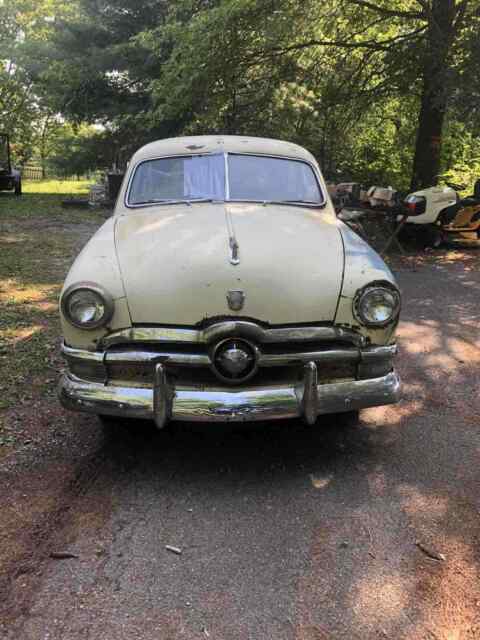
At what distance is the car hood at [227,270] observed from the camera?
307 centimetres

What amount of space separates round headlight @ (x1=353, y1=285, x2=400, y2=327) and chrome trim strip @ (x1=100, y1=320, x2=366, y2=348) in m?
0.19

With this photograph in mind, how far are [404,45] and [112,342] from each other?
1007 centimetres

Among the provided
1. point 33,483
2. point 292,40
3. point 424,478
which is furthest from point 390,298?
point 292,40

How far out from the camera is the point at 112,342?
310 cm

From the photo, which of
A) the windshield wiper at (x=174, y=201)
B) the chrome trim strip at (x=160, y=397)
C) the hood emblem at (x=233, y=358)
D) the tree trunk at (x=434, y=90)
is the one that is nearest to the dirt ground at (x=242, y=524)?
the chrome trim strip at (x=160, y=397)

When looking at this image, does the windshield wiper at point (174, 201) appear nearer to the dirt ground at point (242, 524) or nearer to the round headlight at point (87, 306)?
the round headlight at point (87, 306)

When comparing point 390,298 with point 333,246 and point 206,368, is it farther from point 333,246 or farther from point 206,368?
point 206,368

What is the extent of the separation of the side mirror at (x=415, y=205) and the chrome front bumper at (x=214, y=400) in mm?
7136

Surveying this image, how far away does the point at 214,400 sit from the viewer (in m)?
3.00

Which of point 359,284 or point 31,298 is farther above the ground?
point 359,284

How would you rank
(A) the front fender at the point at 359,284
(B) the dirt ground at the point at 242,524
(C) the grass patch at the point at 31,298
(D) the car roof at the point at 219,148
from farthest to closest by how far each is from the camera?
1. (D) the car roof at the point at 219,148
2. (C) the grass patch at the point at 31,298
3. (A) the front fender at the point at 359,284
4. (B) the dirt ground at the point at 242,524

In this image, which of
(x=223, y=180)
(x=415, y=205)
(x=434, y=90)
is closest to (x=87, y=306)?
(x=223, y=180)

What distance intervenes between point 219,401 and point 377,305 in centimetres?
103

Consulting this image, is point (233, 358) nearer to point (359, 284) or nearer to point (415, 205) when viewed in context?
point (359, 284)
